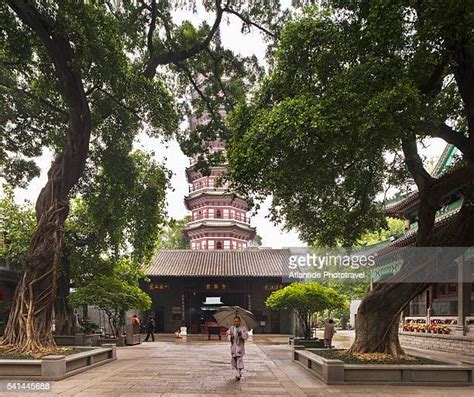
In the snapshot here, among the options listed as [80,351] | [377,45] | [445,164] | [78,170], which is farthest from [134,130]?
[445,164]

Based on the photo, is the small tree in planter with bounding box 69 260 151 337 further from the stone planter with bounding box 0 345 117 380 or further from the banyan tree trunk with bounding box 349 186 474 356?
the banyan tree trunk with bounding box 349 186 474 356

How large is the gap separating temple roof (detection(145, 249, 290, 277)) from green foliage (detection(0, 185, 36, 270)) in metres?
11.0

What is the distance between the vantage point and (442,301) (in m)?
20.0

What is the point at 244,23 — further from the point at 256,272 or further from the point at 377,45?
the point at 256,272

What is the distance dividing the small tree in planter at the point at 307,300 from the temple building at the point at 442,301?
9.00 feet

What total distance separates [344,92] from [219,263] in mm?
25930

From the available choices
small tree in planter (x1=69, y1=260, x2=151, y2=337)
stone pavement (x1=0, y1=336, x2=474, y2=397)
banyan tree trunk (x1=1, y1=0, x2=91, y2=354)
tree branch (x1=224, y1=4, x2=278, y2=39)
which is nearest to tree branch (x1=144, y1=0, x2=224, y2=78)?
tree branch (x1=224, y1=4, x2=278, y2=39)

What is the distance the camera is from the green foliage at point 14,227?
20609mm

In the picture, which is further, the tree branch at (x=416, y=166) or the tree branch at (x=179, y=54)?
the tree branch at (x=179, y=54)

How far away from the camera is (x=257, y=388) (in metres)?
8.96

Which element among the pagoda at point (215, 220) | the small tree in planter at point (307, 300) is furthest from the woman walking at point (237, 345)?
the pagoda at point (215, 220)

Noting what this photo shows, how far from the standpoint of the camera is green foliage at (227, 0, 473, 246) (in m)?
7.92

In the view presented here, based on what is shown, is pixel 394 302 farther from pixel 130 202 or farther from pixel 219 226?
pixel 219 226

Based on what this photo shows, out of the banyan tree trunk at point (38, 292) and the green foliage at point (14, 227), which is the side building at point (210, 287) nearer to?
the green foliage at point (14, 227)
